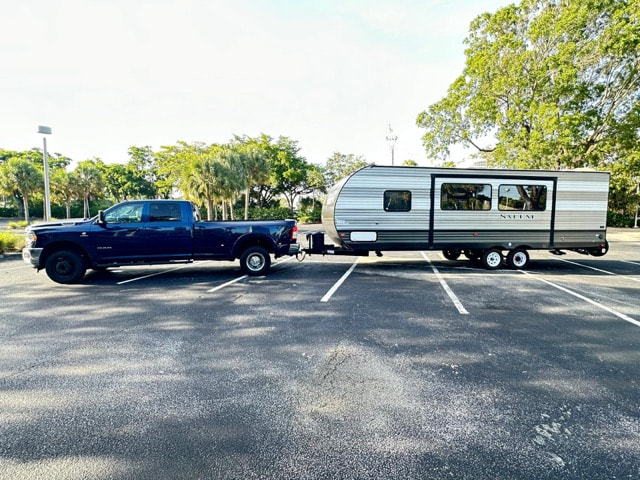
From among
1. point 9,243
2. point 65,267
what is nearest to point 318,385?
point 65,267

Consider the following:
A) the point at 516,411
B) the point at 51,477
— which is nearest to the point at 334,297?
the point at 516,411

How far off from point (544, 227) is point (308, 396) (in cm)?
1025

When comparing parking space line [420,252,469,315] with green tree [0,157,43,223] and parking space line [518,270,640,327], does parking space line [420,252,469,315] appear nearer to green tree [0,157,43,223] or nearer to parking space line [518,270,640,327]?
parking space line [518,270,640,327]

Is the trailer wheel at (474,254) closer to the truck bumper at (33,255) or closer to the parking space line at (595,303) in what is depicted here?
the parking space line at (595,303)

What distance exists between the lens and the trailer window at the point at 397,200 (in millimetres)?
10039

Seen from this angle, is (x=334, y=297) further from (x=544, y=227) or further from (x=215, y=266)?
(x=544, y=227)

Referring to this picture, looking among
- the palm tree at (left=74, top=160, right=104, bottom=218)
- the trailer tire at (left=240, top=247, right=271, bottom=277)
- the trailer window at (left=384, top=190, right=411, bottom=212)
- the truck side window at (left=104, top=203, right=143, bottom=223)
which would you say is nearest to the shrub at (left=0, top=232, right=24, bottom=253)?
the truck side window at (left=104, top=203, right=143, bottom=223)

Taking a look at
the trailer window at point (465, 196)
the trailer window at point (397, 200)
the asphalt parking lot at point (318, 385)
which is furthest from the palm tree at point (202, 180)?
the trailer window at point (465, 196)

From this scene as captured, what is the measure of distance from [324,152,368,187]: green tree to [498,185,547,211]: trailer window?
34678mm

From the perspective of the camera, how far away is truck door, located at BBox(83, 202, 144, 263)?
8.32 meters

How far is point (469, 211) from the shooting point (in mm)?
10320

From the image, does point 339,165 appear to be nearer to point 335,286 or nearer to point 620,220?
point 620,220

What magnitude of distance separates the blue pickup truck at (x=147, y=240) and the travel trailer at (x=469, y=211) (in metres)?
1.84

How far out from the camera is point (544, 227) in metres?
10.5
